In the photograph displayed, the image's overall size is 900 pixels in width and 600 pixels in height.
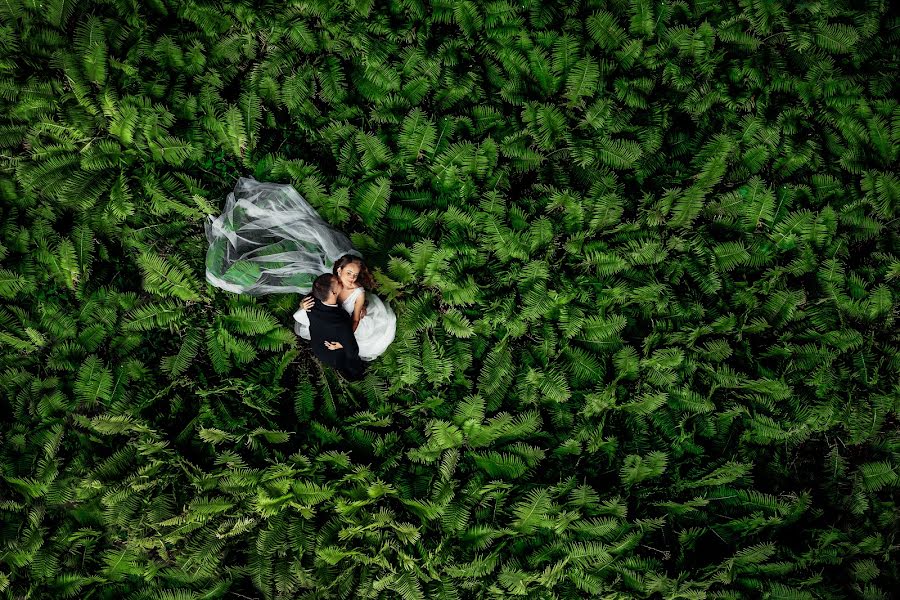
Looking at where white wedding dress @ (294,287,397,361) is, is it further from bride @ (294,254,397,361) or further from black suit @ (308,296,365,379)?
black suit @ (308,296,365,379)

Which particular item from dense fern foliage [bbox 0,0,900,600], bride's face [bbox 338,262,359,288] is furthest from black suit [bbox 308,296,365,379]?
dense fern foliage [bbox 0,0,900,600]

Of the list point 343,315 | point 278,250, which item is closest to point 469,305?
point 343,315

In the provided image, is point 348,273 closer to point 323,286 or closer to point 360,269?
point 360,269

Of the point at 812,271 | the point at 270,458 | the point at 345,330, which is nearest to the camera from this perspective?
the point at 345,330

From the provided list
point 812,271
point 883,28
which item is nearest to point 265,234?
point 812,271

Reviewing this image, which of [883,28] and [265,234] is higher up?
[883,28]

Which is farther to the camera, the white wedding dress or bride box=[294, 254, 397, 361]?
the white wedding dress

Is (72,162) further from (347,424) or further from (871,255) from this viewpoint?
(871,255)
